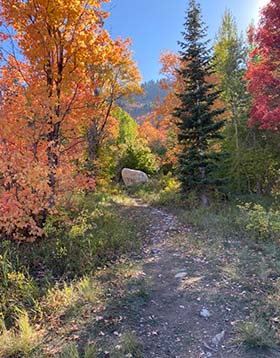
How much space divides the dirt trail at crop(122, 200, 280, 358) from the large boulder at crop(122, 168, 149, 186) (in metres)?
8.50

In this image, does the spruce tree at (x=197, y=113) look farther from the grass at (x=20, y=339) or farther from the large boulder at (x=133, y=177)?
the grass at (x=20, y=339)

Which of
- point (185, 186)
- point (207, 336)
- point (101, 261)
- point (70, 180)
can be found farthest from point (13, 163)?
point (185, 186)

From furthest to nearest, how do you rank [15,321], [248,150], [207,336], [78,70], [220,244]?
[248,150], [78,70], [220,244], [15,321], [207,336]

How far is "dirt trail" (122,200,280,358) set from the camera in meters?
2.53

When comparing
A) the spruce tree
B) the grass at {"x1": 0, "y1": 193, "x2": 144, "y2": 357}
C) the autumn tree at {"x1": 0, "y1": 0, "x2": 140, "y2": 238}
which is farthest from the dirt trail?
the spruce tree

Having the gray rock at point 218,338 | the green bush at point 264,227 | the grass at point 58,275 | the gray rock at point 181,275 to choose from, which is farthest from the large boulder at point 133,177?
the gray rock at point 218,338

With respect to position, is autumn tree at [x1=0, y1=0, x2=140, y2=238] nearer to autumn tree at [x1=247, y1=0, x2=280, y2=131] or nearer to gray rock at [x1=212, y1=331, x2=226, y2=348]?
gray rock at [x1=212, y1=331, x2=226, y2=348]

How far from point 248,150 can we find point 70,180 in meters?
6.27

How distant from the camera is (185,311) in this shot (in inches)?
122

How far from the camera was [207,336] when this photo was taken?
269cm

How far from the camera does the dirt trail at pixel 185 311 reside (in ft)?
8.31

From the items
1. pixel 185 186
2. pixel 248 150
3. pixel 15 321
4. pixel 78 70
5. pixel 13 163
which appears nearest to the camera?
pixel 15 321

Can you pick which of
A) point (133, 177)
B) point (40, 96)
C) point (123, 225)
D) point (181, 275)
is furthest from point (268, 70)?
point (133, 177)

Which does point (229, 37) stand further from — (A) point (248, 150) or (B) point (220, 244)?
(B) point (220, 244)
